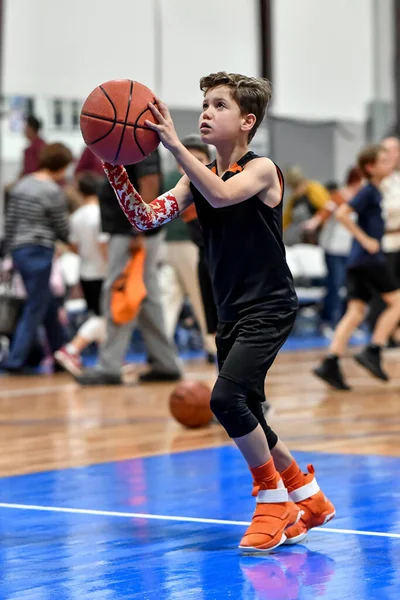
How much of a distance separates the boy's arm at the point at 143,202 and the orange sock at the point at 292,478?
1014 mm

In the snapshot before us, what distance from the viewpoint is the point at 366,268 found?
9891 mm

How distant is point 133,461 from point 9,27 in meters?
9.72

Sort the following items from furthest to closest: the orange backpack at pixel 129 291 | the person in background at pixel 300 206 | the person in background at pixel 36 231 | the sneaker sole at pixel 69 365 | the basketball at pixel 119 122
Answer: the person in background at pixel 300 206, the person in background at pixel 36 231, the sneaker sole at pixel 69 365, the orange backpack at pixel 129 291, the basketball at pixel 119 122

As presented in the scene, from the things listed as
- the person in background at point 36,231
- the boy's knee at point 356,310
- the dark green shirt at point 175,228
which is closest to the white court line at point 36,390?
the person in background at point 36,231

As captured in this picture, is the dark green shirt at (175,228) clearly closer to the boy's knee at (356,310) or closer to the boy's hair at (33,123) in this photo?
the boy's knee at (356,310)

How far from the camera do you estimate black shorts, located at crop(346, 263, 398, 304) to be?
991 centimetres

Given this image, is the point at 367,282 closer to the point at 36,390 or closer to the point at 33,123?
the point at 36,390

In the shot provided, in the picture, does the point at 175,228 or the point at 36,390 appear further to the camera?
the point at 175,228

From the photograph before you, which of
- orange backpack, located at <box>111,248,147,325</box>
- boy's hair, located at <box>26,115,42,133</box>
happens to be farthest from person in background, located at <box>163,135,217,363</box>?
boy's hair, located at <box>26,115,42,133</box>

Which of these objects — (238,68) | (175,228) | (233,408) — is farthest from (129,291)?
(238,68)

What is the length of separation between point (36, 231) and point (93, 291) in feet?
2.47

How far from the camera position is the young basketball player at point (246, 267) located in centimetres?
436

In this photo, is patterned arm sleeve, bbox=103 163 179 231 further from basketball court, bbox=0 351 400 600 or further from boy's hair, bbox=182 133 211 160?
boy's hair, bbox=182 133 211 160

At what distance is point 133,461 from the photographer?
21.6 feet
